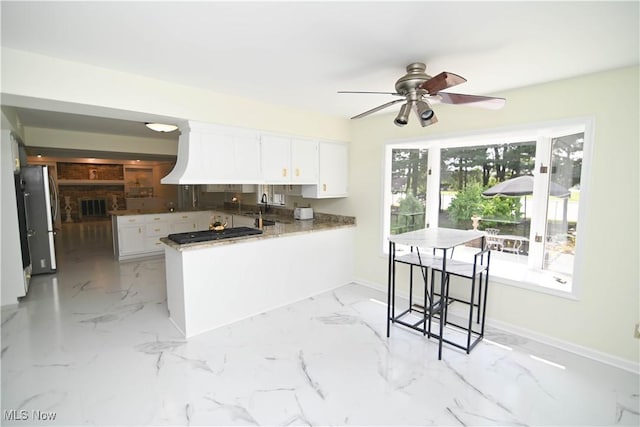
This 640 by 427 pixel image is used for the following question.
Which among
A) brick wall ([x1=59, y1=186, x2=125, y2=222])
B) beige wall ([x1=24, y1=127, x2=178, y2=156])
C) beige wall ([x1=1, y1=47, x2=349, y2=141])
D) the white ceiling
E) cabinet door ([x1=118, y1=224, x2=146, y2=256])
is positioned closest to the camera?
the white ceiling

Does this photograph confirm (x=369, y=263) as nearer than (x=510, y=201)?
No

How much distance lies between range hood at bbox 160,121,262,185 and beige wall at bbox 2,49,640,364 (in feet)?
0.49

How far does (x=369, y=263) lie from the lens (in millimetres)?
4336

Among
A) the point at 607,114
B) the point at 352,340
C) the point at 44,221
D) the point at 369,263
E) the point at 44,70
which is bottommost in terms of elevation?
the point at 352,340

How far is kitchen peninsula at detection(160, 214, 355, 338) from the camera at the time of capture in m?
2.90

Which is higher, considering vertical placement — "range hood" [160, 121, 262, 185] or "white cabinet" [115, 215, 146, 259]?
"range hood" [160, 121, 262, 185]

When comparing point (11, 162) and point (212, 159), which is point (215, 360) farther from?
point (11, 162)

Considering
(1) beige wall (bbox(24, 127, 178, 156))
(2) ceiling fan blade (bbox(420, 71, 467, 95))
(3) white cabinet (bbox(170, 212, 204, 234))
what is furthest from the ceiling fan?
(3) white cabinet (bbox(170, 212, 204, 234))

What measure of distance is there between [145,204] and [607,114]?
33.8ft

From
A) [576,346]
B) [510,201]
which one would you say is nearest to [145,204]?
[510,201]

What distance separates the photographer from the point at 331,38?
1.88 metres

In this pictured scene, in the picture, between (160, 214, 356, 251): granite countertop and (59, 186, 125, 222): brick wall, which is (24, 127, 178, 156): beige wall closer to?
(160, 214, 356, 251): granite countertop

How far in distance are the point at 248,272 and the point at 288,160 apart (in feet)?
4.91

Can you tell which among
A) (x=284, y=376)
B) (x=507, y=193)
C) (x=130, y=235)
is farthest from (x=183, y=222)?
(x=507, y=193)
